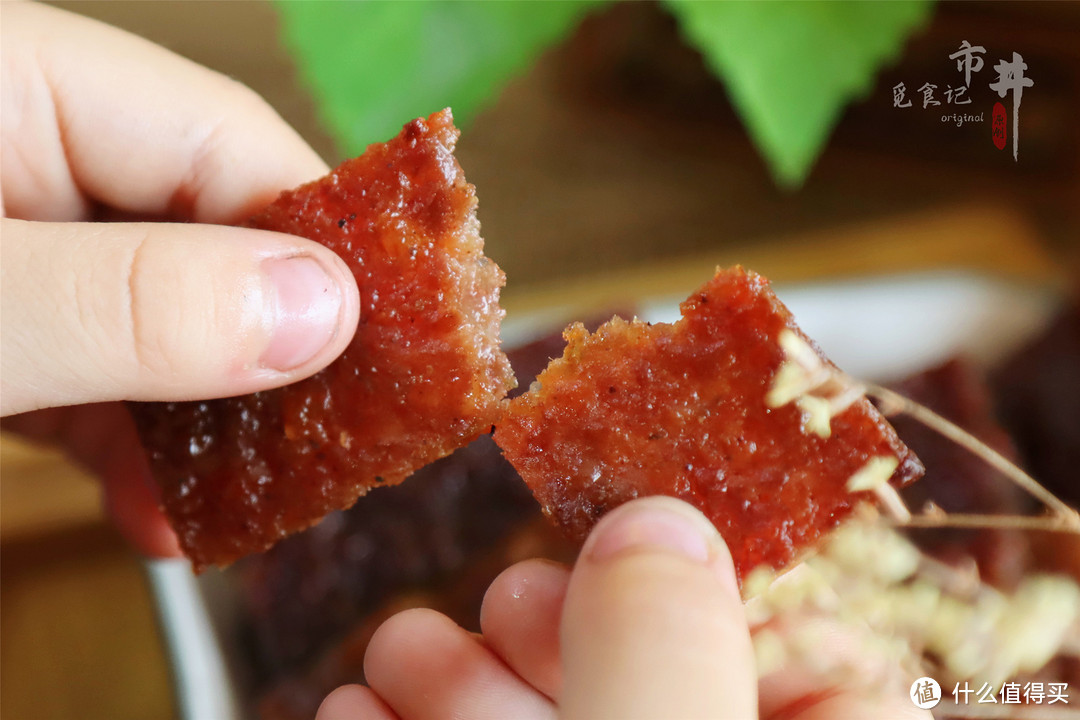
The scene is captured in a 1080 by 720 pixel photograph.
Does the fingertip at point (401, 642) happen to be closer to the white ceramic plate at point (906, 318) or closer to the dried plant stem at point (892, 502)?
the dried plant stem at point (892, 502)

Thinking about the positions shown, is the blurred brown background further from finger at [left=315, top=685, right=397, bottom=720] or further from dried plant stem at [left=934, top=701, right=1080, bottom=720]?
dried plant stem at [left=934, top=701, right=1080, bottom=720]

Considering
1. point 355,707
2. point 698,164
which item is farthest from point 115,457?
point 698,164

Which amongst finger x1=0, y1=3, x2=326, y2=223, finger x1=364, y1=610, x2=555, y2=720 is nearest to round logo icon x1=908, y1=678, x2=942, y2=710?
finger x1=364, y1=610, x2=555, y2=720

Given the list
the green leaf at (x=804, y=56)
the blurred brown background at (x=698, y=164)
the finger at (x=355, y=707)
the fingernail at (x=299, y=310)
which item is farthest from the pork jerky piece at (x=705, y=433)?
the blurred brown background at (x=698, y=164)

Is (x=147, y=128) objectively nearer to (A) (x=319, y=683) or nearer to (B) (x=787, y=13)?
(A) (x=319, y=683)

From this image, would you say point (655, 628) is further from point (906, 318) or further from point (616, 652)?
point (906, 318)
